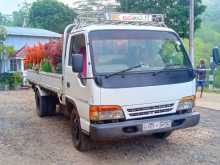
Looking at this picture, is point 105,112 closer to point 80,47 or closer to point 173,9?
point 80,47

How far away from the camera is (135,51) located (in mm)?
5539

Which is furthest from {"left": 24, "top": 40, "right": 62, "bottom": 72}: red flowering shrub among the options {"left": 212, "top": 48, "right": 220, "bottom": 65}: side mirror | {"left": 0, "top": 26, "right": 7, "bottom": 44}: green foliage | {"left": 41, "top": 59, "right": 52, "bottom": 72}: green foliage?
{"left": 0, "top": 26, "right": 7, "bottom": 44}: green foliage

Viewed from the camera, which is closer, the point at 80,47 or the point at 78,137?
the point at 80,47

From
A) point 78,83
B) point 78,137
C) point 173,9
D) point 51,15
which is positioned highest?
point 51,15

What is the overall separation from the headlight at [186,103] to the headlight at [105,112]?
1135 mm

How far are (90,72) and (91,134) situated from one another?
98cm

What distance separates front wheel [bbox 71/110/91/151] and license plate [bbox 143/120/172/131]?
47.7 inches

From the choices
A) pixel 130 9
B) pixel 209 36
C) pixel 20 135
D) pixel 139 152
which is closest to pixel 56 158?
pixel 139 152

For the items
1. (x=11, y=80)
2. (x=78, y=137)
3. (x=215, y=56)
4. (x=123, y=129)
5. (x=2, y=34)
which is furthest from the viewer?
(x=2, y=34)

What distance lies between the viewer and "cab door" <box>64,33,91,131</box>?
5.27 m

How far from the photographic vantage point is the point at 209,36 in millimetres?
40156

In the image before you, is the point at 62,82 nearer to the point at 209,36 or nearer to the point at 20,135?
the point at 20,135

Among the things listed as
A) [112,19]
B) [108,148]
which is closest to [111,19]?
[112,19]

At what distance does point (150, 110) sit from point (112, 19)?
1899 millimetres
